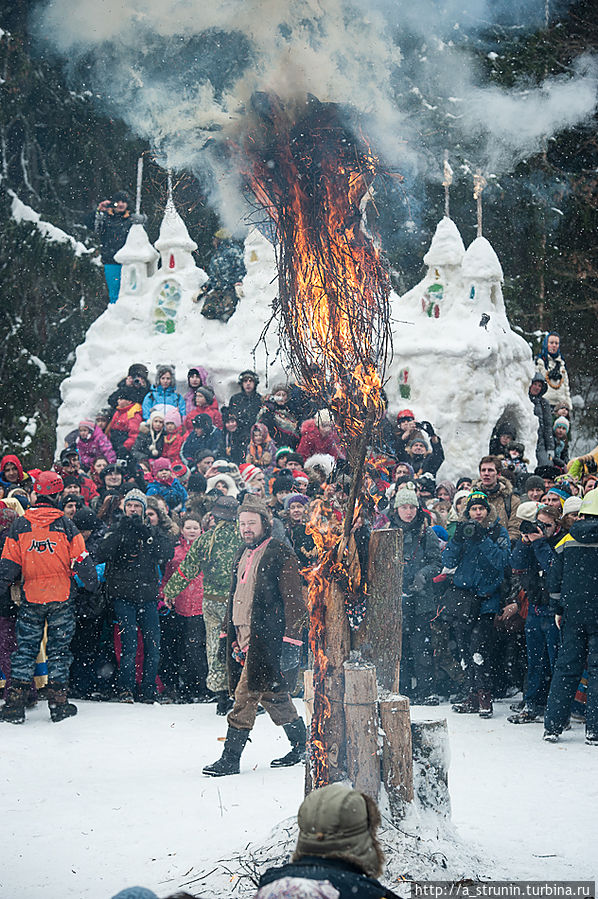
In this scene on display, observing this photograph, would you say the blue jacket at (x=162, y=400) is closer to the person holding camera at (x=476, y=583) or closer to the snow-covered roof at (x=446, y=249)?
the snow-covered roof at (x=446, y=249)

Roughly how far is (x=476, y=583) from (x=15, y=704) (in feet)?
12.8

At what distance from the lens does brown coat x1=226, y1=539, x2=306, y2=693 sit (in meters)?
7.11

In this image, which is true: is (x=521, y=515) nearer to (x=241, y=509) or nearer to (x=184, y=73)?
(x=241, y=509)

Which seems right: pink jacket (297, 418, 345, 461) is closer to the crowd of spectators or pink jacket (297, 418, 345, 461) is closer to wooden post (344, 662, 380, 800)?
the crowd of spectators

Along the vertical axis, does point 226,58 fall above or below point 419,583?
above

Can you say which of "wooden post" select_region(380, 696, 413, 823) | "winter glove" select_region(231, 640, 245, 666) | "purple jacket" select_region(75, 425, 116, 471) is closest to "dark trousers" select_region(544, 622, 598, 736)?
"winter glove" select_region(231, 640, 245, 666)

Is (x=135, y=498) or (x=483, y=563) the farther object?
(x=135, y=498)

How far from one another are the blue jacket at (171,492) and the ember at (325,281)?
16.9ft

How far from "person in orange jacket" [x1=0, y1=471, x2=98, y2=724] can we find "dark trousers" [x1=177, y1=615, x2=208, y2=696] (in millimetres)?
1098

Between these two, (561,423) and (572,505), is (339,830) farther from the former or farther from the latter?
(561,423)

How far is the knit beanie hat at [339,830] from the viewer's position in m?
3.24

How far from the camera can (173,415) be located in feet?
48.6

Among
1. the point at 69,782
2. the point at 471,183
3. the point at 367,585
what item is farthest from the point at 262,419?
the point at 471,183

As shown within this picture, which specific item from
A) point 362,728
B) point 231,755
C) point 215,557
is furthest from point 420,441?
point 362,728
